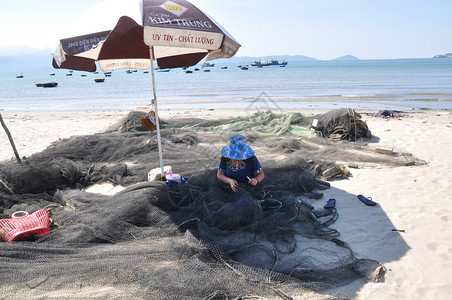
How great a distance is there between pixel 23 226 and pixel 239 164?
2.48 metres

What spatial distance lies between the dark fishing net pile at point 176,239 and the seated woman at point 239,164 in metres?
0.16

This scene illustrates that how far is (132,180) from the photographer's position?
502 cm

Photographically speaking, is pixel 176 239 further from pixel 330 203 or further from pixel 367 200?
pixel 367 200

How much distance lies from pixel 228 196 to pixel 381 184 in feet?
8.91

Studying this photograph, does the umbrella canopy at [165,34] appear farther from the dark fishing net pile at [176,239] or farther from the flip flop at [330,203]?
the flip flop at [330,203]

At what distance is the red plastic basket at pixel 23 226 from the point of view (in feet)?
10.3

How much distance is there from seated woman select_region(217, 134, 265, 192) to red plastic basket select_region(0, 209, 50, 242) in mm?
2027

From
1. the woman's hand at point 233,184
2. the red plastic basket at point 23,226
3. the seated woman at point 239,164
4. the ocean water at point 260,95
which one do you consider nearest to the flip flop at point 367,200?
the seated woman at point 239,164

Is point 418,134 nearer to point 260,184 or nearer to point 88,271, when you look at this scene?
point 260,184

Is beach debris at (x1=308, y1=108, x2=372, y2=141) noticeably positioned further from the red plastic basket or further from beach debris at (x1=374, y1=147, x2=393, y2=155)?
the red plastic basket

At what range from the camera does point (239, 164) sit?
13.1 ft

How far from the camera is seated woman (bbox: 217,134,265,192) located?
391cm

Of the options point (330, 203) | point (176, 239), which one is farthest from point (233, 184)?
Result: point (330, 203)

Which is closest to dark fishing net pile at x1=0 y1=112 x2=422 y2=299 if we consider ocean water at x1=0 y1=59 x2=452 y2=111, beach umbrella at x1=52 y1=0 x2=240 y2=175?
beach umbrella at x1=52 y1=0 x2=240 y2=175
